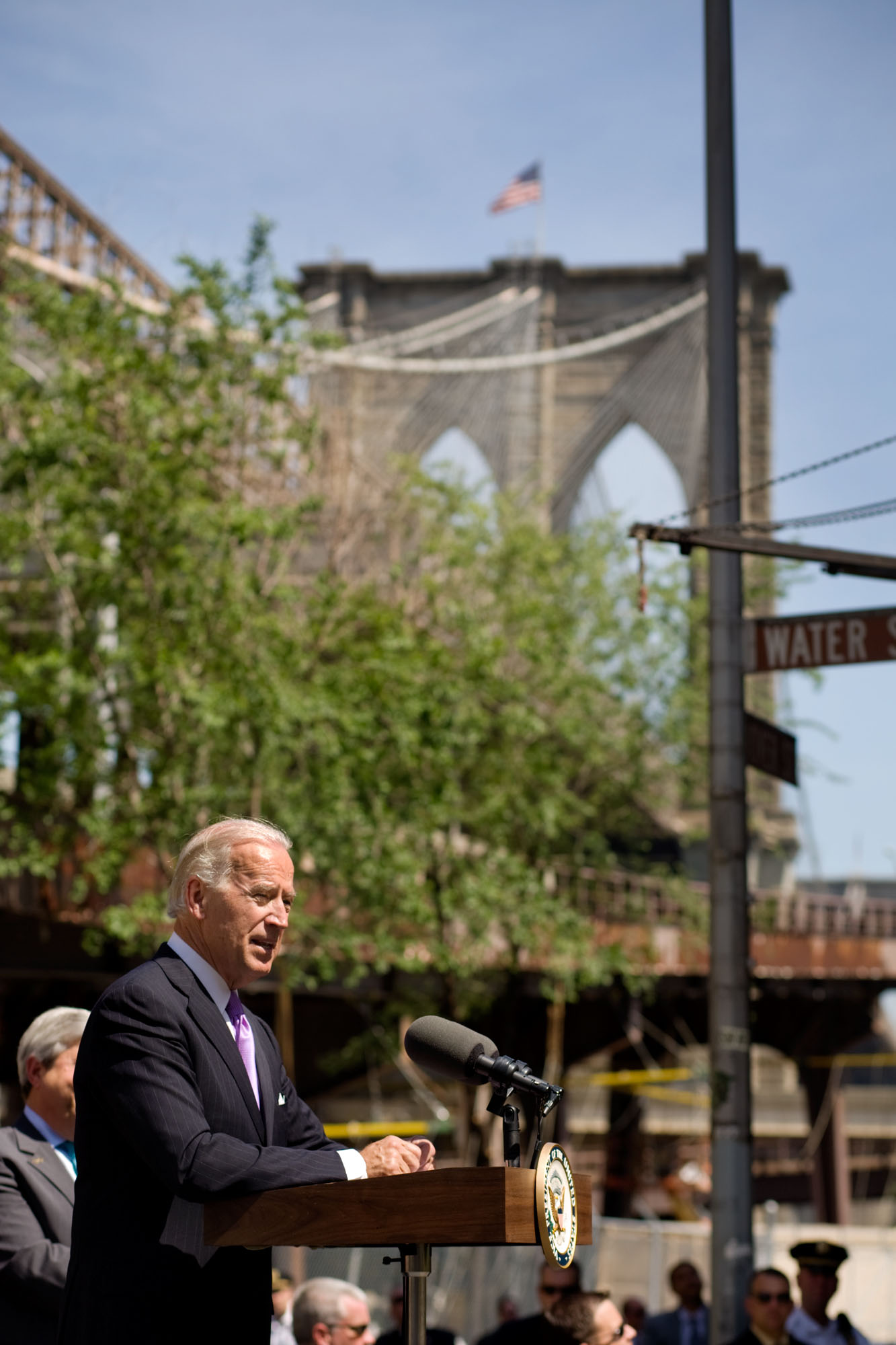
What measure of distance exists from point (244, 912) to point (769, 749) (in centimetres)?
685

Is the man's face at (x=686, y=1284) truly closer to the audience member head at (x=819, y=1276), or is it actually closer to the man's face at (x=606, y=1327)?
the audience member head at (x=819, y=1276)

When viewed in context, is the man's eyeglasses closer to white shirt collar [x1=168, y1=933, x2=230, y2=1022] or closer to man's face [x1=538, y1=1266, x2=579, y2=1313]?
man's face [x1=538, y1=1266, x2=579, y2=1313]

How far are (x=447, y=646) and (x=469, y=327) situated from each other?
28.5m

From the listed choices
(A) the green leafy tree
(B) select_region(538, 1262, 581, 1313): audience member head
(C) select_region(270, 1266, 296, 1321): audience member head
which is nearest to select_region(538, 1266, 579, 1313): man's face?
(B) select_region(538, 1262, 581, 1313): audience member head

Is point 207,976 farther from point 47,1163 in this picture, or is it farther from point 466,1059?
point 47,1163

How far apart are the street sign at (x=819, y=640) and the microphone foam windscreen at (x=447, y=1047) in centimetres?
606

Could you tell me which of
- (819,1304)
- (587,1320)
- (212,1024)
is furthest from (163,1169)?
(819,1304)

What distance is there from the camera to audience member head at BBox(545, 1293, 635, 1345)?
5.34m

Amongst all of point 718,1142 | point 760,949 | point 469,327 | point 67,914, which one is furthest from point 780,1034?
point 469,327

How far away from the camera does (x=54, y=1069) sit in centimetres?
452

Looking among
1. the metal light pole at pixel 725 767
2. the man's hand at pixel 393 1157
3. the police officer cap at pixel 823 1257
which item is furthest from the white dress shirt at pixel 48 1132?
the metal light pole at pixel 725 767

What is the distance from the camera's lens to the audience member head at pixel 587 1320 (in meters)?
5.34

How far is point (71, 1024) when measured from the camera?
178 inches

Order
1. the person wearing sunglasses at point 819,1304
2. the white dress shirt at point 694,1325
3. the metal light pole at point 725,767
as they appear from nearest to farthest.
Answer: the person wearing sunglasses at point 819,1304 → the metal light pole at point 725,767 → the white dress shirt at point 694,1325
